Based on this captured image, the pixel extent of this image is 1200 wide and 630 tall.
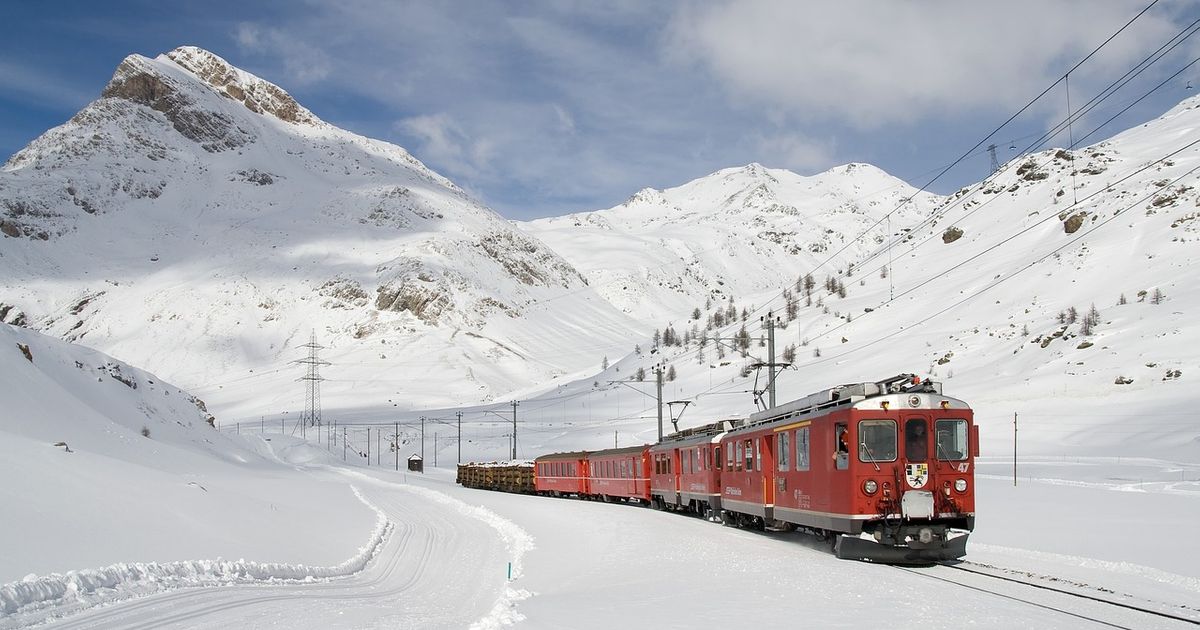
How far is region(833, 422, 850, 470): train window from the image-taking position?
1856cm

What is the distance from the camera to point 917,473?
18297mm

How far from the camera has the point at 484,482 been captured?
6669 cm

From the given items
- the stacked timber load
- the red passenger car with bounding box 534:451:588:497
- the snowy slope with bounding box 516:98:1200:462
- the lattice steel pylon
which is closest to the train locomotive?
the snowy slope with bounding box 516:98:1200:462

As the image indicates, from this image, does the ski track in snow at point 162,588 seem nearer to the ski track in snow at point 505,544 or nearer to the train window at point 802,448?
the ski track in snow at point 505,544

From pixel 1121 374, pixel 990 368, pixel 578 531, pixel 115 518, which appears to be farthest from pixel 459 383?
pixel 115 518

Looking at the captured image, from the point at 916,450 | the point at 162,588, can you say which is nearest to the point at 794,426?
the point at 916,450

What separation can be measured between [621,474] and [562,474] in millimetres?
10390

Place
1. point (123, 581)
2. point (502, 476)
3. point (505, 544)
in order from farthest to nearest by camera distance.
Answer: point (502, 476) → point (505, 544) → point (123, 581)

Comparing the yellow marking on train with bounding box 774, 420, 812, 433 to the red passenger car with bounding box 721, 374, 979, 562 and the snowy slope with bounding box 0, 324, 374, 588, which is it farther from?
the snowy slope with bounding box 0, 324, 374, 588

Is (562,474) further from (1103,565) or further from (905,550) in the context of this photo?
(1103,565)

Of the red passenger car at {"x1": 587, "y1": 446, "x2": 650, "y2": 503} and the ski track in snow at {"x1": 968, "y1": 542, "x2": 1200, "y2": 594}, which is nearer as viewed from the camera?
the ski track in snow at {"x1": 968, "y1": 542, "x2": 1200, "y2": 594}

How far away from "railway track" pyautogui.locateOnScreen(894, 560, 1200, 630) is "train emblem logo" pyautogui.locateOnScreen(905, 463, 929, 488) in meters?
1.63

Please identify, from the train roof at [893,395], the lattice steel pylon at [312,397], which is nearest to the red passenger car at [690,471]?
the train roof at [893,395]

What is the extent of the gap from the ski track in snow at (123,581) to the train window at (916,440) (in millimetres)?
12211
